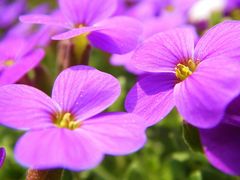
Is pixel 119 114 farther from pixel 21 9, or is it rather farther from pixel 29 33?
pixel 21 9

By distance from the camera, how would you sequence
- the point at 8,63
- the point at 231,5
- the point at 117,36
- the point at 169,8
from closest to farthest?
1. the point at 117,36
2. the point at 8,63
3. the point at 231,5
4. the point at 169,8

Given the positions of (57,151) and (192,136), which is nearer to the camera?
(57,151)

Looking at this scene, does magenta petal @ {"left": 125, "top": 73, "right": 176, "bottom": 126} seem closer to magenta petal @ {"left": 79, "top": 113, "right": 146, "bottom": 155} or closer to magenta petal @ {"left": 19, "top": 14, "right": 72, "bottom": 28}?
magenta petal @ {"left": 79, "top": 113, "right": 146, "bottom": 155}

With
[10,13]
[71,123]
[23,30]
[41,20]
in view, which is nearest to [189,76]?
[71,123]

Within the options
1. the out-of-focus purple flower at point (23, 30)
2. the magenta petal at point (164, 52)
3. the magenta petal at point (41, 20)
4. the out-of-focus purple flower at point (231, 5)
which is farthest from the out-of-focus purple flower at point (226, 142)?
the out-of-focus purple flower at point (23, 30)

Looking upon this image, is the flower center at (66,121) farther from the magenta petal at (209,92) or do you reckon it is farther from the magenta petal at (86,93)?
the magenta petal at (209,92)

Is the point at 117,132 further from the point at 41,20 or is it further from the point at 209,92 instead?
the point at 41,20
